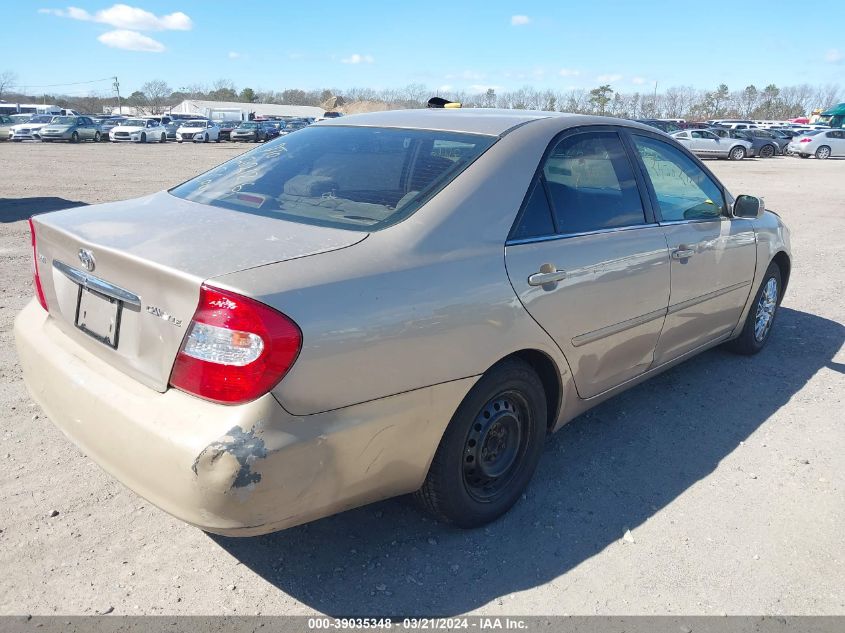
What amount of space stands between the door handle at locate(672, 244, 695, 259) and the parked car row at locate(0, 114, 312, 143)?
31102mm

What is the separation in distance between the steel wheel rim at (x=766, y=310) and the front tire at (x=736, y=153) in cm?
2997

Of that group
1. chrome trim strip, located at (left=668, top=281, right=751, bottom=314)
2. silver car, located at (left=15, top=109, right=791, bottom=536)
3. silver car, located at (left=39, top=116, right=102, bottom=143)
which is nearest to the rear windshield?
silver car, located at (left=15, top=109, right=791, bottom=536)

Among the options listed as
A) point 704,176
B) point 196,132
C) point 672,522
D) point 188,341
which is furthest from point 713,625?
point 196,132

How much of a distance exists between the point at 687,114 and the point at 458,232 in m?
115

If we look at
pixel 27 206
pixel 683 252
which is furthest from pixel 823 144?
pixel 683 252

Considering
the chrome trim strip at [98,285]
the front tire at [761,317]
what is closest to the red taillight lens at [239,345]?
the chrome trim strip at [98,285]

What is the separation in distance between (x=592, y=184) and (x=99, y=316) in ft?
7.48

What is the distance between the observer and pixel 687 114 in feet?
346

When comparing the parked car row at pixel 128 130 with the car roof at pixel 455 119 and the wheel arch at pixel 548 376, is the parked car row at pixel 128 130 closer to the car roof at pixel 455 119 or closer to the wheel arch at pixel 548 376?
the car roof at pixel 455 119

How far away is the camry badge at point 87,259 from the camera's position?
238 centimetres

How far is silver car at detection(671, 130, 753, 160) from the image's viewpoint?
31.1 metres

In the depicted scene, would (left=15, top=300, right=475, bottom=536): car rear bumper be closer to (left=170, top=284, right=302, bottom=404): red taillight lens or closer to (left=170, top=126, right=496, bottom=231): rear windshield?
(left=170, top=284, right=302, bottom=404): red taillight lens

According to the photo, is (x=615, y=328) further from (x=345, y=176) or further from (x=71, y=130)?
(x=71, y=130)

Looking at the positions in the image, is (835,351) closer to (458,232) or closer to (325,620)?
(458,232)
